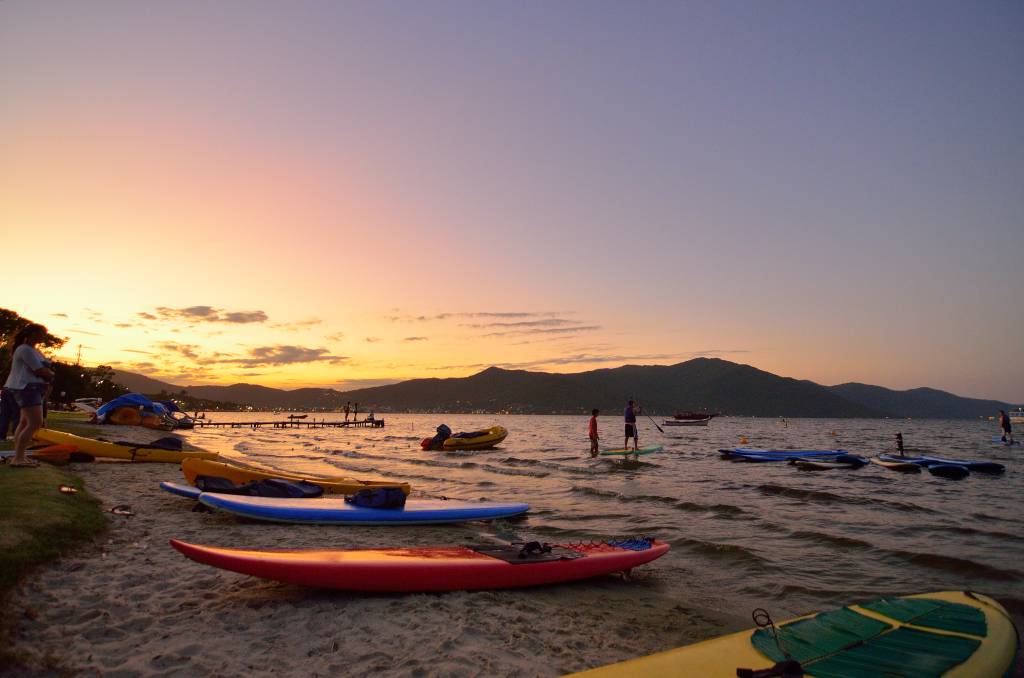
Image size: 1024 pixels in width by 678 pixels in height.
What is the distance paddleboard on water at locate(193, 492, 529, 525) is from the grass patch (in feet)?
5.41

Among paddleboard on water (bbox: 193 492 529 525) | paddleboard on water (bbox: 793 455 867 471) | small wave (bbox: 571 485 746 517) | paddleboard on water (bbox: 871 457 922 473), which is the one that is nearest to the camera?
paddleboard on water (bbox: 193 492 529 525)

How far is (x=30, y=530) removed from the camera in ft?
18.3

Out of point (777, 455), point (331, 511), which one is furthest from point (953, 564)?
point (777, 455)

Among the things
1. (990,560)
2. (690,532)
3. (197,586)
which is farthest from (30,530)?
(990,560)

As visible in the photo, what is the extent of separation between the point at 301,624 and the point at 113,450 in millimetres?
14342

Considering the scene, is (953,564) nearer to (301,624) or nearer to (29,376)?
(301,624)

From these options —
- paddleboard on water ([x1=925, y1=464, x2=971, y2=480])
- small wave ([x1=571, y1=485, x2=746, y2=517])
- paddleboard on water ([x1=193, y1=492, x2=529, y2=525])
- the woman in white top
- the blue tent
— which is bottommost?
small wave ([x1=571, y1=485, x2=746, y2=517])

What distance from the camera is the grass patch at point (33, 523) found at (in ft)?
14.6

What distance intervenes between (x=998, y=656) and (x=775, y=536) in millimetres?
6365

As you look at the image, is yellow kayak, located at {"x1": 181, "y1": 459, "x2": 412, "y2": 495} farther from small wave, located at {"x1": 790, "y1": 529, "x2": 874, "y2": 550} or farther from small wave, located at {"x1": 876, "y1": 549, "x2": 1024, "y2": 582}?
small wave, located at {"x1": 876, "y1": 549, "x2": 1024, "y2": 582}

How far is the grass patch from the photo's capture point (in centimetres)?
447

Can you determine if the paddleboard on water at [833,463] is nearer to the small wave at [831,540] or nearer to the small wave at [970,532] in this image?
the small wave at [970,532]

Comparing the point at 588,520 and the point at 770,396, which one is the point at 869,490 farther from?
the point at 770,396

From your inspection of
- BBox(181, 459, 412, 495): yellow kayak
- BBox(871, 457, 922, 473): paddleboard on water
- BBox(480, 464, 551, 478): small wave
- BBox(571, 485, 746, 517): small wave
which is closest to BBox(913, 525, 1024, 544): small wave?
BBox(571, 485, 746, 517): small wave
